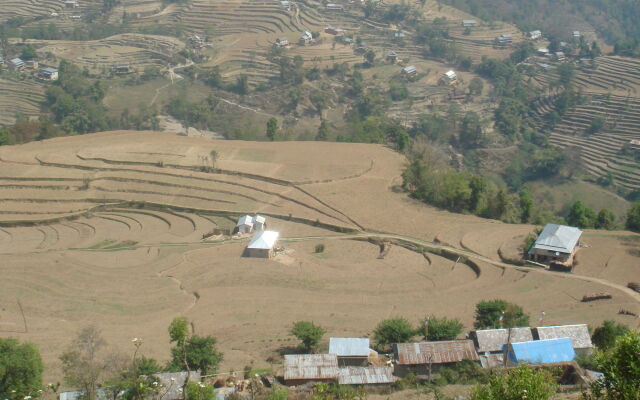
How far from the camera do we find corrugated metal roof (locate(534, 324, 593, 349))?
26.4 meters

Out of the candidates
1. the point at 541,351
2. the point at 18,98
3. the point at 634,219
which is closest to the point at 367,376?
the point at 541,351

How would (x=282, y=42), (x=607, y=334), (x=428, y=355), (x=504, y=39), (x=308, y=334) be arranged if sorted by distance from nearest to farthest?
(x=428, y=355) < (x=607, y=334) < (x=308, y=334) < (x=282, y=42) < (x=504, y=39)

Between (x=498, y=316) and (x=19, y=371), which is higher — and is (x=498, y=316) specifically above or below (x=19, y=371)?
below

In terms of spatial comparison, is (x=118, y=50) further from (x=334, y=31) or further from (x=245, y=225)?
(x=245, y=225)

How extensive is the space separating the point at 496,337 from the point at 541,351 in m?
2.01

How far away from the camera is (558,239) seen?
37.3 metres

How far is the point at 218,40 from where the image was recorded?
107312mm

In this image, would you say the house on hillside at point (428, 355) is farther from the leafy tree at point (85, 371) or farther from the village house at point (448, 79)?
the village house at point (448, 79)

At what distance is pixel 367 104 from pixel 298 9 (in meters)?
37.2

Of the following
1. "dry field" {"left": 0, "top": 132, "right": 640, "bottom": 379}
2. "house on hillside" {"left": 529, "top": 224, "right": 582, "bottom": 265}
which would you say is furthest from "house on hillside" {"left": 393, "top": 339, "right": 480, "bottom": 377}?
"house on hillside" {"left": 529, "top": 224, "right": 582, "bottom": 265}

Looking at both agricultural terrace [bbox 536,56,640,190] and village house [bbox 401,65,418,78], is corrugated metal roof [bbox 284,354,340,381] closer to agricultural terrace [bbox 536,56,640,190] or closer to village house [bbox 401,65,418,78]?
agricultural terrace [bbox 536,56,640,190]

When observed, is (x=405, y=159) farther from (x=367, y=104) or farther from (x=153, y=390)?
(x=153, y=390)

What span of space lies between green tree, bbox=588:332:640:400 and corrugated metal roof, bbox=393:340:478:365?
10.9 metres

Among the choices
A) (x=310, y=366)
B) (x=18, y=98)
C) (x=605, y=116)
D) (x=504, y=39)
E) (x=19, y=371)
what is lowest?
(x=18, y=98)
